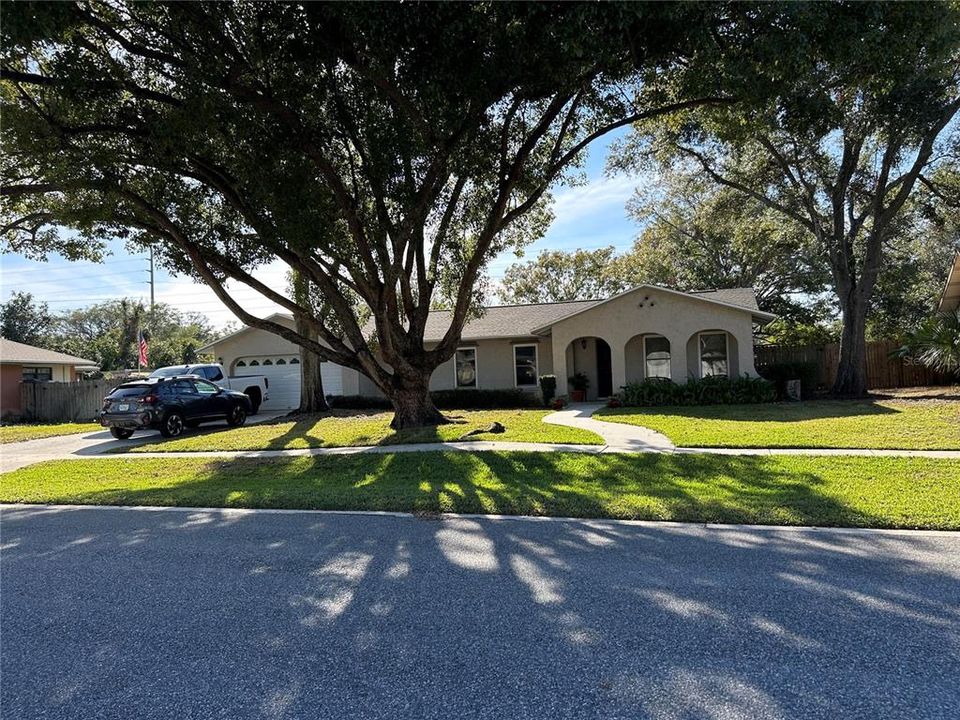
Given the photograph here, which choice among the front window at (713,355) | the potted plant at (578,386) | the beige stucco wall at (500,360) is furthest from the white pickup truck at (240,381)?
the front window at (713,355)

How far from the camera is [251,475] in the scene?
34.3 feet

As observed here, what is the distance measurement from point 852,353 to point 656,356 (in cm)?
616

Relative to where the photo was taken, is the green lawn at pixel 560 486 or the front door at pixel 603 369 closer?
the green lawn at pixel 560 486

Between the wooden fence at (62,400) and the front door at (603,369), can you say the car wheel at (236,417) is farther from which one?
the front door at (603,369)

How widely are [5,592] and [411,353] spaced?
32.9 ft

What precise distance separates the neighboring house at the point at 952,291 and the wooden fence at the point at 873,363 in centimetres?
200

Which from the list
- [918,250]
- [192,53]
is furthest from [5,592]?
[918,250]

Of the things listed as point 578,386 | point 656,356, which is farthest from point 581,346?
point 656,356

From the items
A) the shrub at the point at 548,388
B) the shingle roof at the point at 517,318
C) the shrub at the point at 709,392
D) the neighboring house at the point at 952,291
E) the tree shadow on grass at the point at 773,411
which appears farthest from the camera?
the shingle roof at the point at 517,318

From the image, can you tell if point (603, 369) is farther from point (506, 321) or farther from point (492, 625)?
point (492, 625)

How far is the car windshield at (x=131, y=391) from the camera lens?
54.2ft

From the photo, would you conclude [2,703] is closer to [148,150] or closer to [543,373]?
[148,150]

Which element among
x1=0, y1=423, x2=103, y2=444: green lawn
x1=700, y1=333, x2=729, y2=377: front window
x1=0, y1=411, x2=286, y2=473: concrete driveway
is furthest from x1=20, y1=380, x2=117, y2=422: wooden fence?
x1=700, y1=333, x2=729, y2=377: front window

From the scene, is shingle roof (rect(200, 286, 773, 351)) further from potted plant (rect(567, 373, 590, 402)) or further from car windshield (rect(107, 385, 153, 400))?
car windshield (rect(107, 385, 153, 400))
